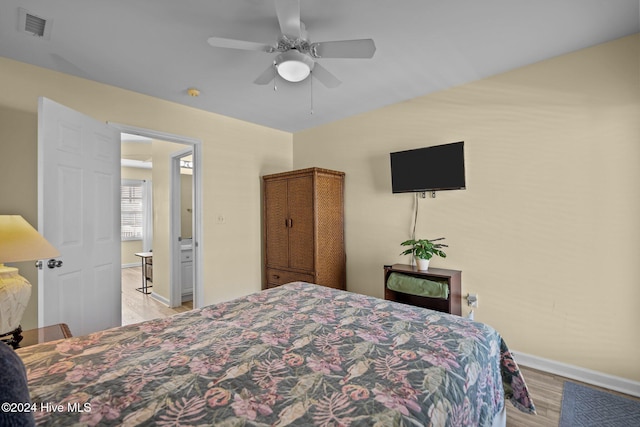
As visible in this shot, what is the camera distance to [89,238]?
2.42 meters

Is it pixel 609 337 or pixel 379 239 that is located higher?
pixel 379 239

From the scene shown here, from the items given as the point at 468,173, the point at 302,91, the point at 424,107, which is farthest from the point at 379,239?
the point at 302,91

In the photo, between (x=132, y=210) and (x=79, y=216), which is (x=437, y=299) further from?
(x=132, y=210)

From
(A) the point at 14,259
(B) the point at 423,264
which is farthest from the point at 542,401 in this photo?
(A) the point at 14,259

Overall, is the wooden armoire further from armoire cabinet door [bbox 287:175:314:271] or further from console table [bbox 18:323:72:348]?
console table [bbox 18:323:72:348]

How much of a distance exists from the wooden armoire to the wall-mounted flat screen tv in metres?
0.82

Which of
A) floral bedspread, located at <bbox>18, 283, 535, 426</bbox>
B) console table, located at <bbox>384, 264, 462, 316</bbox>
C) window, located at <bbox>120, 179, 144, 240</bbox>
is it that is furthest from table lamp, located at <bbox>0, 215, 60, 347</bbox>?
window, located at <bbox>120, 179, 144, 240</bbox>

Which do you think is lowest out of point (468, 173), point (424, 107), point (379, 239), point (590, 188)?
point (379, 239)

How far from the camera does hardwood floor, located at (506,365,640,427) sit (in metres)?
1.78

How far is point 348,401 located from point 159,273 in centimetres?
438

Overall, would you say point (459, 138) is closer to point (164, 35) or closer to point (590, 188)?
point (590, 188)

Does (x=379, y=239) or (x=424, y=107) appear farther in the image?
(x=379, y=239)

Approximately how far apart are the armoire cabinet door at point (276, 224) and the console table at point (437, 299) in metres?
1.39

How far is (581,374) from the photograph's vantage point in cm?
221
